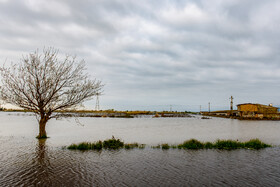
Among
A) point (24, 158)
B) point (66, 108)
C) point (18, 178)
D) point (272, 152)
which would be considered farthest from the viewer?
point (66, 108)

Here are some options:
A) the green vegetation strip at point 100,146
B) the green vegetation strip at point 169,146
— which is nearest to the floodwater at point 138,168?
the green vegetation strip at point 100,146

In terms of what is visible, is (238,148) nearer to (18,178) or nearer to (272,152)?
(272,152)

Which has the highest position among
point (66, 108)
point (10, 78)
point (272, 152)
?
point (10, 78)

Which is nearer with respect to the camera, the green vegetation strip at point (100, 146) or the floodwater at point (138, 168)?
the floodwater at point (138, 168)

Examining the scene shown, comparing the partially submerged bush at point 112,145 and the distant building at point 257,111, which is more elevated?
the distant building at point 257,111

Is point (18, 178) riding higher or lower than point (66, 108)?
lower

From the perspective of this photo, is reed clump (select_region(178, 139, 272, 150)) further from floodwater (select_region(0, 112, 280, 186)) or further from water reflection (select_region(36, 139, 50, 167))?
water reflection (select_region(36, 139, 50, 167))

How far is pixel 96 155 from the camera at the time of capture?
17.6 m

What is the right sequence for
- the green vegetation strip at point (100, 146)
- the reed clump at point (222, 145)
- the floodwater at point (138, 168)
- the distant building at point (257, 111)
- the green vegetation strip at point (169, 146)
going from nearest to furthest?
the floodwater at point (138, 168) → the green vegetation strip at point (100, 146) → the green vegetation strip at point (169, 146) → the reed clump at point (222, 145) → the distant building at point (257, 111)

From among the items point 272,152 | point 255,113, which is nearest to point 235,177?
point 272,152

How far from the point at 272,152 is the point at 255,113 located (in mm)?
88895

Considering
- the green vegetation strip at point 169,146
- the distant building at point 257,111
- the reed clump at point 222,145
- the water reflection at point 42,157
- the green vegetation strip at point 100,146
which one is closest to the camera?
the water reflection at point 42,157

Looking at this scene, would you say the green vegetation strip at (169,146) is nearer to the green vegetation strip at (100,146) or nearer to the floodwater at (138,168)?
the green vegetation strip at (100,146)

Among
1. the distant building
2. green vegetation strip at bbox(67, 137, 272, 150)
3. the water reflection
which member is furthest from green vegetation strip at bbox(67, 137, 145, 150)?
the distant building
